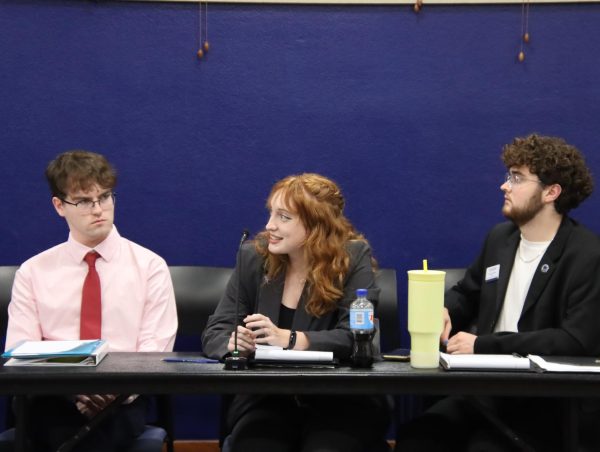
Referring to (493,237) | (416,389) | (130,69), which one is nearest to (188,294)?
(130,69)

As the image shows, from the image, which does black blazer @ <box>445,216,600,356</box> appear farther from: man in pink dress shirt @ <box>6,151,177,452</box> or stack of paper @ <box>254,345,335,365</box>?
man in pink dress shirt @ <box>6,151,177,452</box>

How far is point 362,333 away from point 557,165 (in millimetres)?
1223

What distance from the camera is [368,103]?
4.18 m

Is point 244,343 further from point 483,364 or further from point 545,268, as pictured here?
point 545,268

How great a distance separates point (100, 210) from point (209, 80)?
127 cm

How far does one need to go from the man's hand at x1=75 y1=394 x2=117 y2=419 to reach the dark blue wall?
1.50 metres

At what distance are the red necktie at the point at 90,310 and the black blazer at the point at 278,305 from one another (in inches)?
20.5

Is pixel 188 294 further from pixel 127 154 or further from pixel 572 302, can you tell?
pixel 572 302

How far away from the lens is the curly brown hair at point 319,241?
2896 millimetres

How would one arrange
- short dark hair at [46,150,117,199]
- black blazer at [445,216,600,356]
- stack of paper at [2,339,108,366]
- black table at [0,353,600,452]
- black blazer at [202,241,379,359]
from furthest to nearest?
short dark hair at [46,150,117,199] < black blazer at [445,216,600,356] < black blazer at [202,241,379,359] < stack of paper at [2,339,108,366] < black table at [0,353,600,452]

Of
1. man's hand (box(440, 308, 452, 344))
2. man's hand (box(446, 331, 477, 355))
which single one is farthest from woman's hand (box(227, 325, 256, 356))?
man's hand (box(440, 308, 452, 344))

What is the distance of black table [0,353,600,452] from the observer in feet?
7.73

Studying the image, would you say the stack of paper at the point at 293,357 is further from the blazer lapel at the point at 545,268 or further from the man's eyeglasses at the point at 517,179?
the man's eyeglasses at the point at 517,179

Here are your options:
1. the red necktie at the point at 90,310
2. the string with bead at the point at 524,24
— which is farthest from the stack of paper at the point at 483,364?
the string with bead at the point at 524,24
